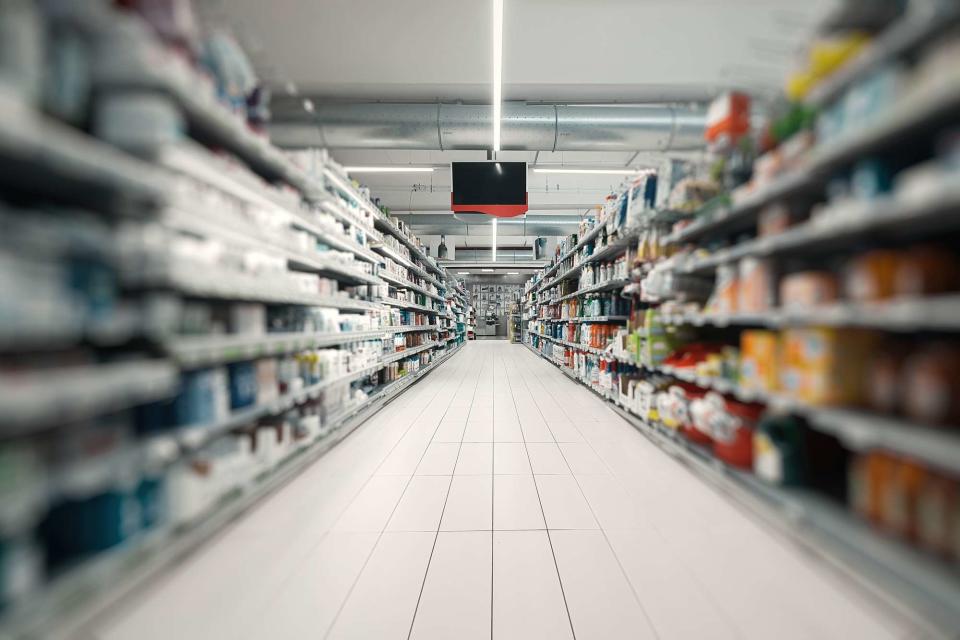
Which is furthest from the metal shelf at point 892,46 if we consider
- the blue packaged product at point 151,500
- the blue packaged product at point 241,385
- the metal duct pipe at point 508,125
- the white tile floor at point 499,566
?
the metal duct pipe at point 508,125

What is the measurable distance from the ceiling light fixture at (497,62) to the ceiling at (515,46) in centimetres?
60

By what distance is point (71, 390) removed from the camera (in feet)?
3.41

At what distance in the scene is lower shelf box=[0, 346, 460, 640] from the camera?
39.6 inches

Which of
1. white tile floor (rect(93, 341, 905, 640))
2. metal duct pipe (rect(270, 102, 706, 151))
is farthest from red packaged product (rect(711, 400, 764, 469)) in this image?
metal duct pipe (rect(270, 102, 706, 151))

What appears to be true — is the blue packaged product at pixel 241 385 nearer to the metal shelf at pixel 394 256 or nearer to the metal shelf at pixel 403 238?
the metal shelf at pixel 394 256

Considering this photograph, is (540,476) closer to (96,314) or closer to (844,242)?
(844,242)

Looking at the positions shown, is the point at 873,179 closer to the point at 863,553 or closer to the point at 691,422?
the point at 863,553

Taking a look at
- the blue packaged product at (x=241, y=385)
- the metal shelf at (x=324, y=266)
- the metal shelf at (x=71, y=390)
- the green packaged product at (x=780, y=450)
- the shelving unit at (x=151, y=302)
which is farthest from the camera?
the metal shelf at (x=324, y=266)

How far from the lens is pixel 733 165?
87.7 inches

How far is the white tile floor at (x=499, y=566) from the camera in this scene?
4.10ft

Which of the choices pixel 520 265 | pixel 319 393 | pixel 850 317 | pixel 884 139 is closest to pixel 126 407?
pixel 319 393

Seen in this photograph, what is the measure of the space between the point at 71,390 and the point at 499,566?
1560mm

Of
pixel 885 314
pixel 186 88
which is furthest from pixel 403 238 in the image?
pixel 885 314

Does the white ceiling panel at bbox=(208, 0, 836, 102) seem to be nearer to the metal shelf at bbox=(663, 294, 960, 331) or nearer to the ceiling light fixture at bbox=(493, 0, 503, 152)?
the ceiling light fixture at bbox=(493, 0, 503, 152)
